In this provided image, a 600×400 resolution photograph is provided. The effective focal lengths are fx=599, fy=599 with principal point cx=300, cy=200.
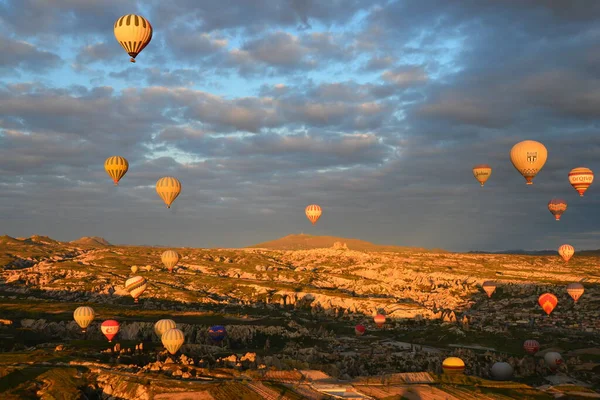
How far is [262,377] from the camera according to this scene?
54.8 metres

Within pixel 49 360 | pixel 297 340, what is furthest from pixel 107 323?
pixel 297 340

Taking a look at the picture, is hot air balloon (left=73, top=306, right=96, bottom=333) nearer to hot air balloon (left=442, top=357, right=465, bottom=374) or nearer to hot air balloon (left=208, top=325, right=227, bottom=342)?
hot air balloon (left=208, top=325, right=227, bottom=342)

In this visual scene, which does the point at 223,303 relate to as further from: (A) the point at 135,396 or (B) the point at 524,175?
(A) the point at 135,396

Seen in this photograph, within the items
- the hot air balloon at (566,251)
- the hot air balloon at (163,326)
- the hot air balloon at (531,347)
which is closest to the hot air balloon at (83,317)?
the hot air balloon at (163,326)

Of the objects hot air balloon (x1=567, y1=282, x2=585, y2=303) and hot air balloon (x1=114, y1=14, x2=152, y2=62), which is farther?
hot air balloon (x1=567, y1=282, x2=585, y2=303)

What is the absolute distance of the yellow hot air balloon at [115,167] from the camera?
105875 millimetres

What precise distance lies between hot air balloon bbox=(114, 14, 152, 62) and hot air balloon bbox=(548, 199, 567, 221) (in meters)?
99.8

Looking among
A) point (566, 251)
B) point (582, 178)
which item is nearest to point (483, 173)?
point (582, 178)

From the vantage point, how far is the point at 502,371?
67812mm

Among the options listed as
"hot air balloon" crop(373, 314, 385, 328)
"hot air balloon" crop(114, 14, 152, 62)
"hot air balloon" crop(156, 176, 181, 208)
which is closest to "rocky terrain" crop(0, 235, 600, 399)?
"hot air balloon" crop(373, 314, 385, 328)

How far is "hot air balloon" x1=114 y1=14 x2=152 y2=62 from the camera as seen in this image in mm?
82250

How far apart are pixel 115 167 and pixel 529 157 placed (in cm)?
7145

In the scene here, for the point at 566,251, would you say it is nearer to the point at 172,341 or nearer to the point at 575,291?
the point at 575,291

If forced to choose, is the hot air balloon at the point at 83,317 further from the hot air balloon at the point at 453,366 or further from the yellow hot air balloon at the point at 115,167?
the hot air balloon at the point at 453,366
